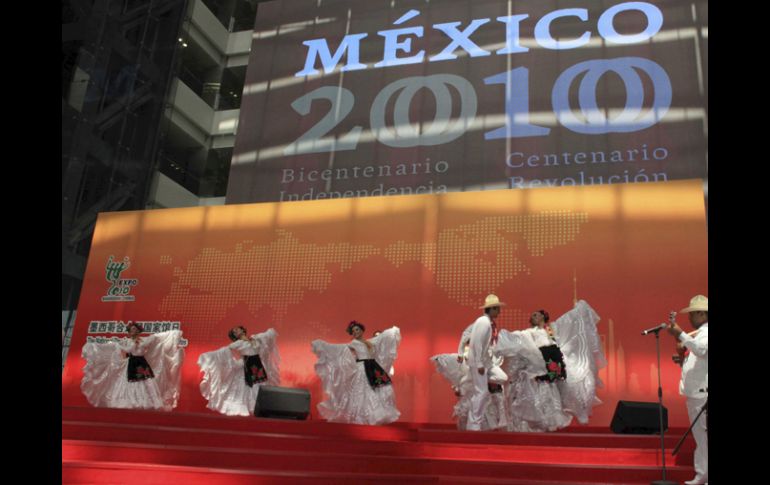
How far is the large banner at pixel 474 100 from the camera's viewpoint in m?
11.1

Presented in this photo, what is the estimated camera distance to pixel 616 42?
11.8 m

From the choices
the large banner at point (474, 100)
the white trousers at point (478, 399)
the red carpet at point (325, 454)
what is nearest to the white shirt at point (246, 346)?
the red carpet at point (325, 454)

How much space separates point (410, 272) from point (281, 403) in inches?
117

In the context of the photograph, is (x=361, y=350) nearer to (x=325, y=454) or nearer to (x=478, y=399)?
(x=478, y=399)

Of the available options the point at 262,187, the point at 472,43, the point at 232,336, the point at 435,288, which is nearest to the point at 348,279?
the point at 435,288

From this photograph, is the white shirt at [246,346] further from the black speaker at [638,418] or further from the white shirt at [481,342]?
the black speaker at [638,418]

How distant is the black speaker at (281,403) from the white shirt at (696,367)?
480cm

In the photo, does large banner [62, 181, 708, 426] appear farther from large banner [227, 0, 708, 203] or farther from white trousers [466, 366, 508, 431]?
white trousers [466, 366, 508, 431]

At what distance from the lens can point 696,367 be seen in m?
4.93

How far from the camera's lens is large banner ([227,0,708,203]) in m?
11.1

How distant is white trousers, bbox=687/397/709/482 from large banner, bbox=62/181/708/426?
3979 millimetres

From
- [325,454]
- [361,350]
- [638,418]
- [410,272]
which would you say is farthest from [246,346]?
[638,418]
